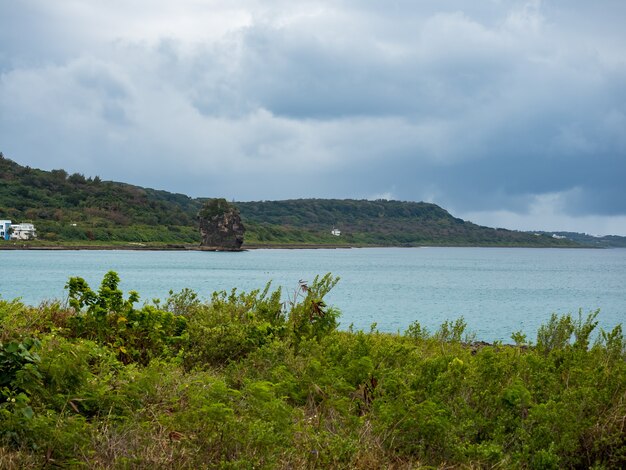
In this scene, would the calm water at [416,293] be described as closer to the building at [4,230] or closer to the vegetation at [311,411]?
the vegetation at [311,411]

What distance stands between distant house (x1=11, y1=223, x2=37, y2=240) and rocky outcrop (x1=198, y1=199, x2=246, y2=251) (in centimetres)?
3721

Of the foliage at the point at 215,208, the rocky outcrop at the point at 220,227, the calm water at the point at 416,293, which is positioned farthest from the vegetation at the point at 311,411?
the rocky outcrop at the point at 220,227

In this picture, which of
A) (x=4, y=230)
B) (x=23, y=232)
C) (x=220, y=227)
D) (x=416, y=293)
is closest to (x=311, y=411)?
(x=416, y=293)

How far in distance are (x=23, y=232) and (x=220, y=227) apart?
43545mm

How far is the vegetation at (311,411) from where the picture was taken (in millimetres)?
6422

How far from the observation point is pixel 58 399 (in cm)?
709

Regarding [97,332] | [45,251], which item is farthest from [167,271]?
→ [97,332]

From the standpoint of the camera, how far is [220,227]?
16888 centimetres

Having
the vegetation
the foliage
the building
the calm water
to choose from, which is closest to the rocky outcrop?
the foliage

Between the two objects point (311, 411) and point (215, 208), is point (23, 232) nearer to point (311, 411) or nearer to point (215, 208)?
point (215, 208)

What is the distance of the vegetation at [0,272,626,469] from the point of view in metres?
6.42

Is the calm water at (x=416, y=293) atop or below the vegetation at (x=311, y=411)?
below

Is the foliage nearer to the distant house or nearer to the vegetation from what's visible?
the distant house

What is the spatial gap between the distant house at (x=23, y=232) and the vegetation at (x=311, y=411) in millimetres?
148852
